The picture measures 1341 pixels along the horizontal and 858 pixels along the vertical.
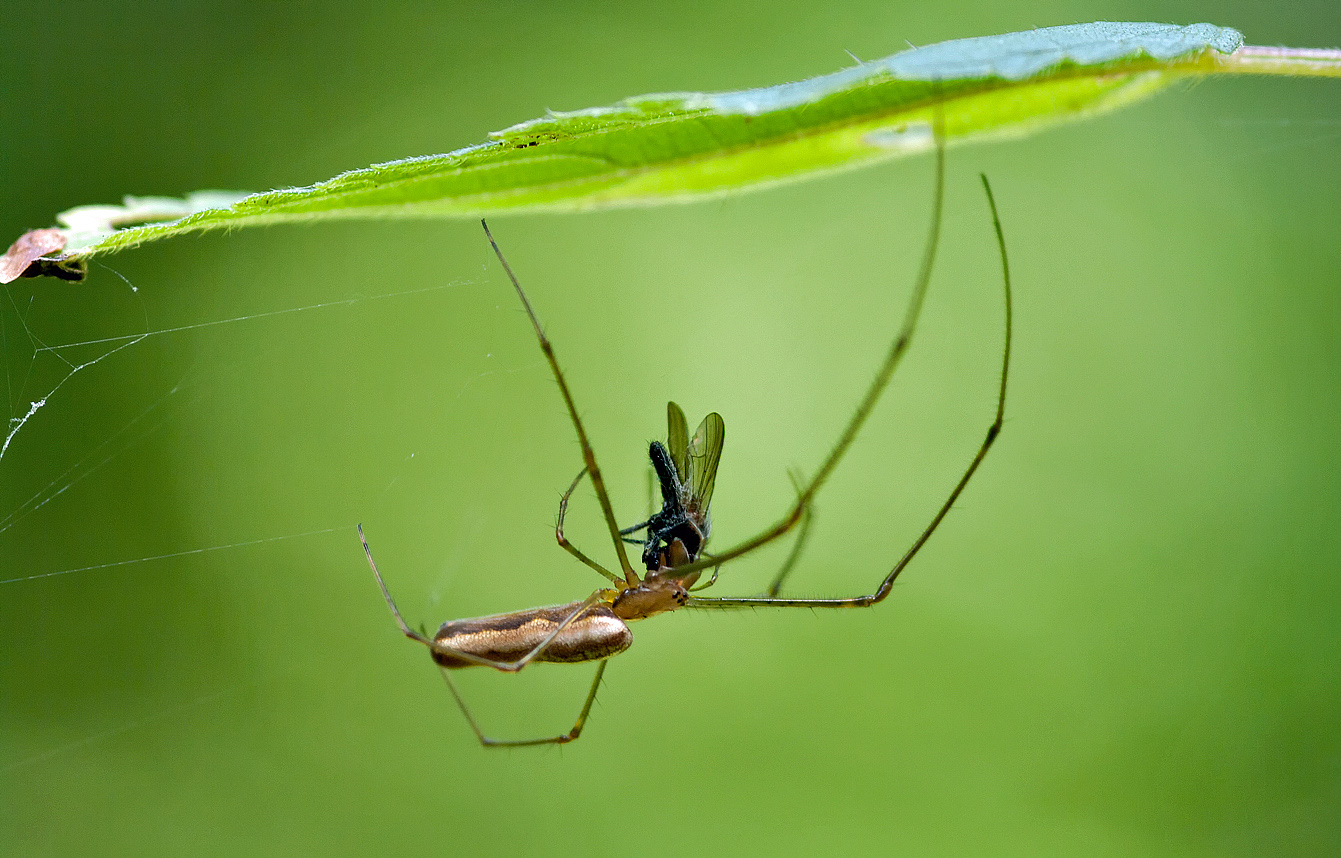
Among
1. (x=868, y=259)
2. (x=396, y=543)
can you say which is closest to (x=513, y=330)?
(x=396, y=543)

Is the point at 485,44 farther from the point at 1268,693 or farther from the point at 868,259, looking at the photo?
the point at 1268,693

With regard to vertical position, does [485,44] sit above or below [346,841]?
above

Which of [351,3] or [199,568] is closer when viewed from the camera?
[199,568]

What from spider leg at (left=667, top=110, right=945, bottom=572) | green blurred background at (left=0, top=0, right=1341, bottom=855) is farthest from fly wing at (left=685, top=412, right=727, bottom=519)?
green blurred background at (left=0, top=0, right=1341, bottom=855)

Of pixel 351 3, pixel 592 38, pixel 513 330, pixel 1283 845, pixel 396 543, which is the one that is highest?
pixel 351 3

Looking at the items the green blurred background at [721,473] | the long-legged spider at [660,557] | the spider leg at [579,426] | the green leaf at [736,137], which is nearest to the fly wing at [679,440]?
the long-legged spider at [660,557]

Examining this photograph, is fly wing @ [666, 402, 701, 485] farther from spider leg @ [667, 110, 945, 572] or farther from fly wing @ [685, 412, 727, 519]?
spider leg @ [667, 110, 945, 572]

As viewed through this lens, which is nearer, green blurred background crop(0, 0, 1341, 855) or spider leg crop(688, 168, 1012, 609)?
spider leg crop(688, 168, 1012, 609)
